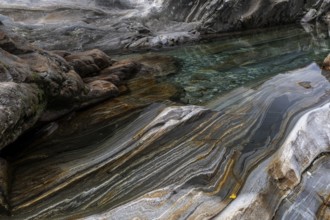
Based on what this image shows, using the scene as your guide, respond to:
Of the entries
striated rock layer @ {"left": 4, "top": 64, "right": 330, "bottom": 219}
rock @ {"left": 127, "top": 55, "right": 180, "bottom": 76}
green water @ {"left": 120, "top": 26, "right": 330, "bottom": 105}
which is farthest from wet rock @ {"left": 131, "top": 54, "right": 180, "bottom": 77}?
striated rock layer @ {"left": 4, "top": 64, "right": 330, "bottom": 219}

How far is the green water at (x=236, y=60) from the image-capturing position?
31.3 feet

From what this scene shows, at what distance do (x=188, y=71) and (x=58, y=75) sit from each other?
525 cm

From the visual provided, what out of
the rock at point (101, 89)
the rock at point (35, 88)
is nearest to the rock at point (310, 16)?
the rock at point (35, 88)

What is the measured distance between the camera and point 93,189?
488 cm

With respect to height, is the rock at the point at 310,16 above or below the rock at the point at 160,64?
above

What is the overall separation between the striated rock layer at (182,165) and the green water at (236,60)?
6.05 feet

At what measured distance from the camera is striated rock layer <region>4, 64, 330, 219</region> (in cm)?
440

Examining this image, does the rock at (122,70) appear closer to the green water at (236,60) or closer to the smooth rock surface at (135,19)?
the green water at (236,60)

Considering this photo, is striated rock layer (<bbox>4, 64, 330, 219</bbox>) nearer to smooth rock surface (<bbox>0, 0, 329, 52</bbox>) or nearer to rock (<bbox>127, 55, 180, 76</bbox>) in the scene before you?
rock (<bbox>127, 55, 180, 76</bbox>)

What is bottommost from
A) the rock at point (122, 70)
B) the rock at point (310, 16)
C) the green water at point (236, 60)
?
the rock at point (122, 70)

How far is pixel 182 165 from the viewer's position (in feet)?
17.4

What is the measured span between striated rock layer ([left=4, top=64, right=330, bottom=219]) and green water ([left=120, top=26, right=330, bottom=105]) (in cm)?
184

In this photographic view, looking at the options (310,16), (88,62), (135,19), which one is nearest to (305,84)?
(88,62)

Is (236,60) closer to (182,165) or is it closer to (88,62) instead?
(88,62)
